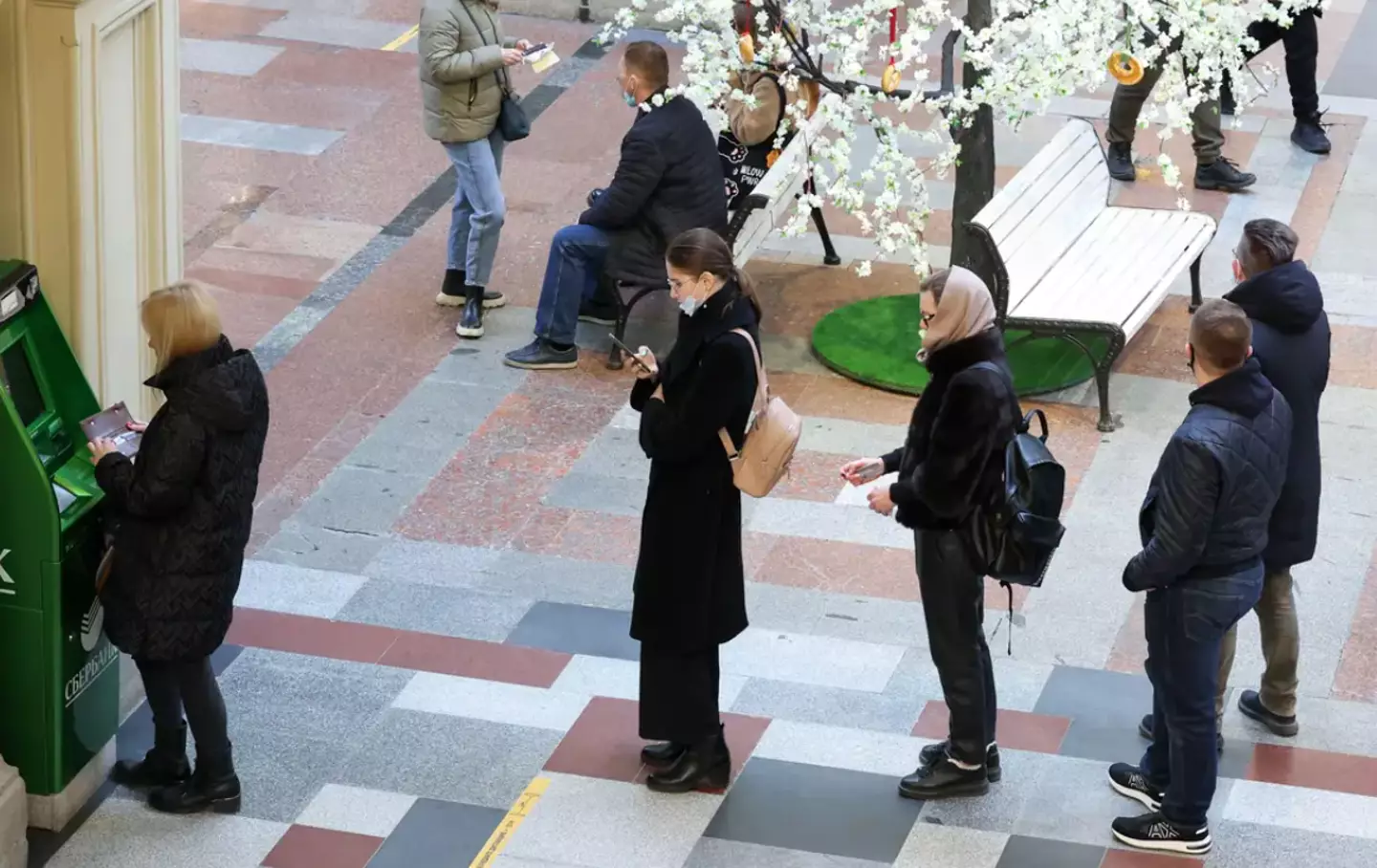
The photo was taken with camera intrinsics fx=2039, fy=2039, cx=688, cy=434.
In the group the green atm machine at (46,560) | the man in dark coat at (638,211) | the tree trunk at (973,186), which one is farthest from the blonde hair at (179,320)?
the tree trunk at (973,186)

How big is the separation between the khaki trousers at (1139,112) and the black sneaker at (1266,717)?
5.67m

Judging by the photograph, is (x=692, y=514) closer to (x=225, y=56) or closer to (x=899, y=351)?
(x=899, y=351)

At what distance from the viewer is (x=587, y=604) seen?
24.1 ft

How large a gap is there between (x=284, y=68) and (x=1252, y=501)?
964 cm

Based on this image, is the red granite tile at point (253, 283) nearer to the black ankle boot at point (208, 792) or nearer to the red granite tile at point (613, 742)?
the red granite tile at point (613, 742)

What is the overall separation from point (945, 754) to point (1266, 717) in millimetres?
1196

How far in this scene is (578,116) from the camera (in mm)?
12750

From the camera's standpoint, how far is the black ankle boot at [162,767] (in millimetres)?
5953

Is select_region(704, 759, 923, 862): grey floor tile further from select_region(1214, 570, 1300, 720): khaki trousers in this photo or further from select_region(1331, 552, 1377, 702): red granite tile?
select_region(1331, 552, 1377, 702): red granite tile

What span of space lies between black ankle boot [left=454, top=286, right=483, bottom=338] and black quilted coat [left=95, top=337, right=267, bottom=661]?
4047mm

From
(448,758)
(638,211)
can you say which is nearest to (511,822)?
(448,758)

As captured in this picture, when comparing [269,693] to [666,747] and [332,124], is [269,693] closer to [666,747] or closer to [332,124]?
[666,747]

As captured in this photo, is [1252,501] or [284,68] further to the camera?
[284,68]

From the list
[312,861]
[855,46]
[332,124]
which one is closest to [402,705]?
[312,861]
